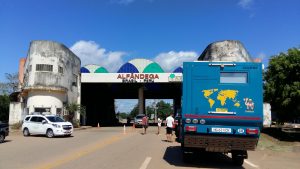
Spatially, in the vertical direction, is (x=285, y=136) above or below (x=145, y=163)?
below

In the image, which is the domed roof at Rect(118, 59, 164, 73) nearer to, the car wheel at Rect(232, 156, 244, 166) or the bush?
the bush

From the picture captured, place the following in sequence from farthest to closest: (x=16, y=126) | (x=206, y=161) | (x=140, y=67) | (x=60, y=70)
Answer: (x=140, y=67), (x=60, y=70), (x=16, y=126), (x=206, y=161)

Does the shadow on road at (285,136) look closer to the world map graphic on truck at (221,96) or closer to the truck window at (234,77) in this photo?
the truck window at (234,77)

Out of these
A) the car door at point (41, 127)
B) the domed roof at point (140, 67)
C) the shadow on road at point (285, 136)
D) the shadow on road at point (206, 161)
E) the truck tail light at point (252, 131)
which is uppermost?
the domed roof at point (140, 67)

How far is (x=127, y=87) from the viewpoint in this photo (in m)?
63.4

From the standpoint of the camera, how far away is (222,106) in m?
12.6

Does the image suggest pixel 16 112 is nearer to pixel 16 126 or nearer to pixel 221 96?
pixel 16 126

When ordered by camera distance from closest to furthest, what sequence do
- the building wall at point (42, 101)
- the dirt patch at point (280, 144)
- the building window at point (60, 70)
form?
1. the dirt patch at point (280, 144)
2. the building wall at point (42, 101)
3. the building window at point (60, 70)

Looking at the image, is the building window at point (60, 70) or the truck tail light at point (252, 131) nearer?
the truck tail light at point (252, 131)

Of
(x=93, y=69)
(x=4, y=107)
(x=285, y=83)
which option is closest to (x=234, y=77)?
(x=285, y=83)

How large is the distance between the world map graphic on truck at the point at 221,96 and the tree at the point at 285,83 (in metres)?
17.4

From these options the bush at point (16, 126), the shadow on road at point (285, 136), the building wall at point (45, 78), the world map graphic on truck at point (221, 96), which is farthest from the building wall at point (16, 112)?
the world map graphic on truck at point (221, 96)

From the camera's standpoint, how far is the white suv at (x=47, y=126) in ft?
92.4

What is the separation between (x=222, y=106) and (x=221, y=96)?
1.07 ft
